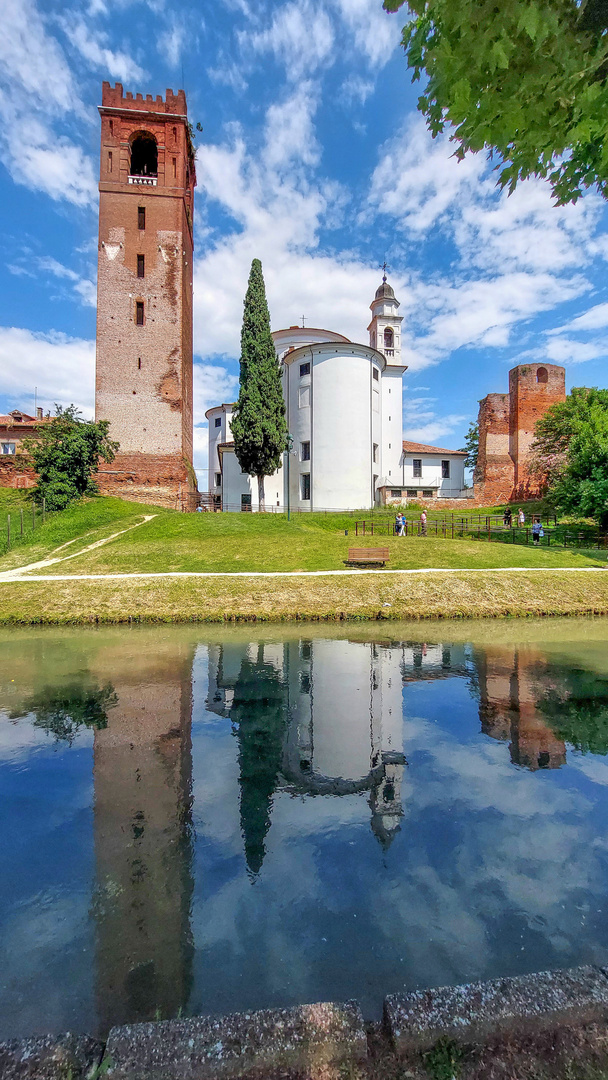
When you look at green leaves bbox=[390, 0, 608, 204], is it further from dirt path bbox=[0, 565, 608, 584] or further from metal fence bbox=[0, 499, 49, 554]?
metal fence bbox=[0, 499, 49, 554]

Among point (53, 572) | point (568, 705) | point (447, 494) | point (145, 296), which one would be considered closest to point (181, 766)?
point (568, 705)

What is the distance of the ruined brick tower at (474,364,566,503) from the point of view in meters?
46.2

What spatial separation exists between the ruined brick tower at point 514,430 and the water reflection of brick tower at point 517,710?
38626 mm

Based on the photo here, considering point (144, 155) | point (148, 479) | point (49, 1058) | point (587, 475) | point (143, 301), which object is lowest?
point (49, 1058)

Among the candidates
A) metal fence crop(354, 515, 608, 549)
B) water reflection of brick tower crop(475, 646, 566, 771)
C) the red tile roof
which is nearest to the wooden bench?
metal fence crop(354, 515, 608, 549)

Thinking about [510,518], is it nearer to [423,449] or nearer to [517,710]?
[423,449]

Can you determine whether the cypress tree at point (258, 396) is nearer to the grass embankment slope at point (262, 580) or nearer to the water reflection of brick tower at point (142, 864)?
Answer: the grass embankment slope at point (262, 580)

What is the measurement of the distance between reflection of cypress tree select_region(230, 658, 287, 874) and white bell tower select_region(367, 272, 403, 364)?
4252 centimetres

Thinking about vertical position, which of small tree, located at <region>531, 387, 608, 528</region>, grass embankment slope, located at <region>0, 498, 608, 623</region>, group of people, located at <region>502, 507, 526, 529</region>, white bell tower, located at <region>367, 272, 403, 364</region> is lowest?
grass embankment slope, located at <region>0, 498, 608, 623</region>

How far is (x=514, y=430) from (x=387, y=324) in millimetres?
15964

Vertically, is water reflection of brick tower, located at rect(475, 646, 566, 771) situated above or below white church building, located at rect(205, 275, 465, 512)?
below

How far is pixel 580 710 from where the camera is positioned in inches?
285

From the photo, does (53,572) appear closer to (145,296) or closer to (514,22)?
(514,22)

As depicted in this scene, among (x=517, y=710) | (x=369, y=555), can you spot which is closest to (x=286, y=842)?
(x=517, y=710)
